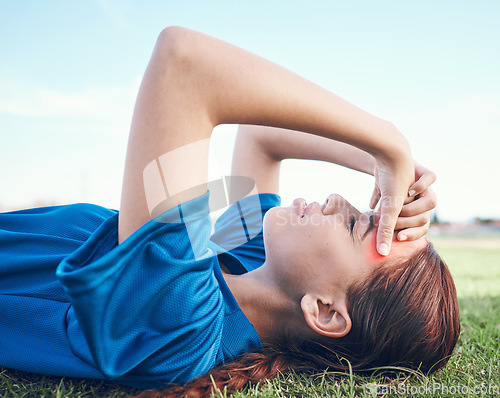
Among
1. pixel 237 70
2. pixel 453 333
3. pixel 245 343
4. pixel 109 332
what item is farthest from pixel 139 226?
pixel 453 333

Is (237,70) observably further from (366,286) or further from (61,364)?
(61,364)

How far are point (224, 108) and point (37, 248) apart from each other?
1.08m

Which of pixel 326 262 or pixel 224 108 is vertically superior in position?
pixel 224 108

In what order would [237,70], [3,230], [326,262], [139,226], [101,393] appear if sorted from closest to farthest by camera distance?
[237,70]
[139,226]
[101,393]
[326,262]
[3,230]

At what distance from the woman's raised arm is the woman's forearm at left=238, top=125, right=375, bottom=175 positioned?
2.73ft

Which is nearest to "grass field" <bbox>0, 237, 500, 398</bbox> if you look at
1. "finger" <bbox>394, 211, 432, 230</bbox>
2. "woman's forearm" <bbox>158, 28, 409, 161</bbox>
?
"finger" <bbox>394, 211, 432, 230</bbox>

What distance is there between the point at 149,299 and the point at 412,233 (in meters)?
1.10

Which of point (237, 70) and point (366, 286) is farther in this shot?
point (366, 286)

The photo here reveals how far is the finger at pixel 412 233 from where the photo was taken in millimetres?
1654

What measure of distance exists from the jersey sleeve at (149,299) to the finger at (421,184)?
0.84 metres

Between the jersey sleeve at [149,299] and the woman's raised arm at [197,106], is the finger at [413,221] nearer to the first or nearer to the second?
the woman's raised arm at [197,106]

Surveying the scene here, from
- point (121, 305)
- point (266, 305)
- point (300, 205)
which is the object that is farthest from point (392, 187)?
point (121, 305)

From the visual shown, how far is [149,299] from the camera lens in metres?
1.25

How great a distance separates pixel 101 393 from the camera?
1.40m
